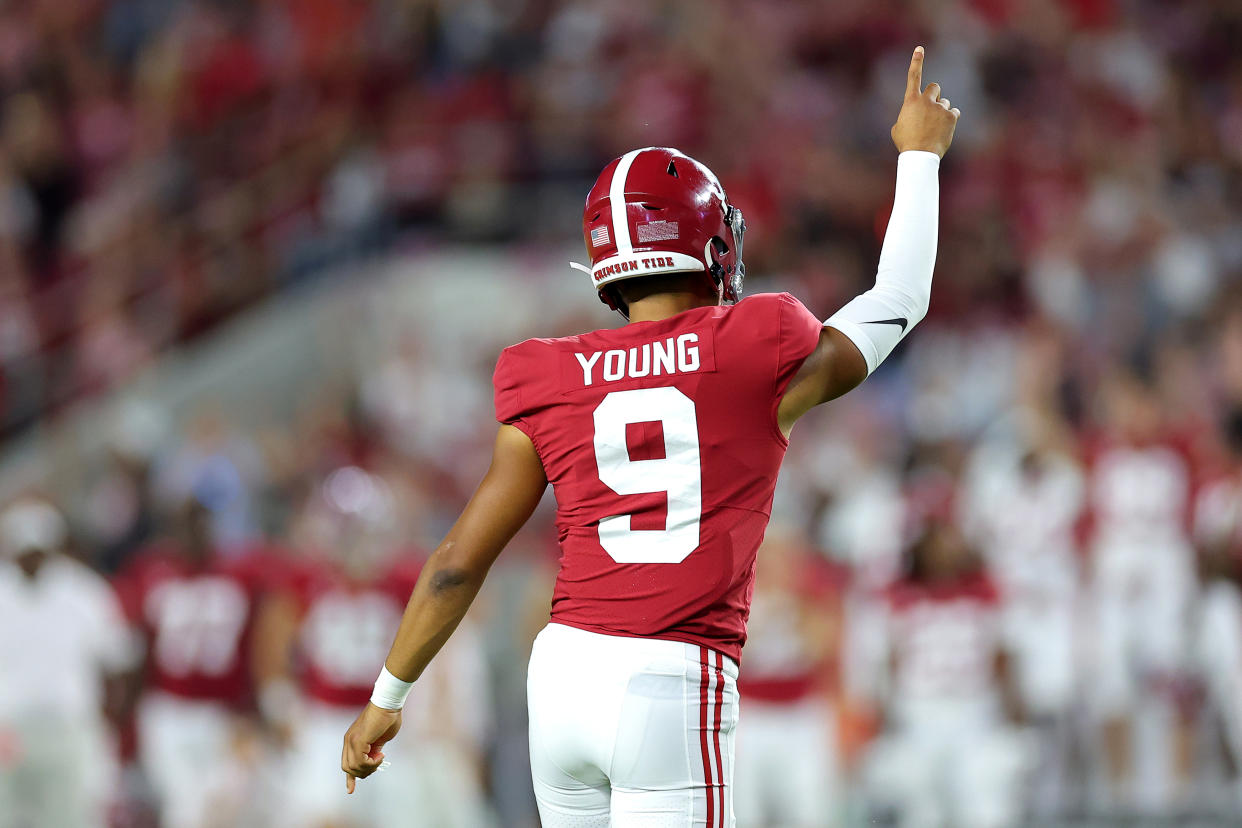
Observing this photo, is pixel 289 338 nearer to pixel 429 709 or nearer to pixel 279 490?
pixel 279 490

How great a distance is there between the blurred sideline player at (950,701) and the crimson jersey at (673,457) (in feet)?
16.9

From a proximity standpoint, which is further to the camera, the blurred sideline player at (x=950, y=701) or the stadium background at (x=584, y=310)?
the stadium background at (x=584, y=310)

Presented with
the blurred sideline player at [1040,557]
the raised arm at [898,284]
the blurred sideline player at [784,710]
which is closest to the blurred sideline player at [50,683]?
the blurred sideline player at [784,710]

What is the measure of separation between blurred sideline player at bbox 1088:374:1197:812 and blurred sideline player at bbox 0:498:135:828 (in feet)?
17.9

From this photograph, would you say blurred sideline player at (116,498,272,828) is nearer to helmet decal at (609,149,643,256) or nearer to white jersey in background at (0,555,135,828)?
white jersey in background at (0,555,135,828)

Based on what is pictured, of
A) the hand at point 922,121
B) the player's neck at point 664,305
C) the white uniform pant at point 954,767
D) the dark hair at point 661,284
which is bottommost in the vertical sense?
the white uniform pant at point 954,767

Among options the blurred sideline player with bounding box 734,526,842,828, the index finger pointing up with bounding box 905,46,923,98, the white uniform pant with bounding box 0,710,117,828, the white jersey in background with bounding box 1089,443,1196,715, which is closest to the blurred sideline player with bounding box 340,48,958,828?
the index finger pointing up with bounding box 905,46,923,98

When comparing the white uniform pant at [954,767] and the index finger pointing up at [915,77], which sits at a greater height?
the index finger pointing up at [915,77]

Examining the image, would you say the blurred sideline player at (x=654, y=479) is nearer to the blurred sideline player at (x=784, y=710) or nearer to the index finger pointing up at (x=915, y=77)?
the index finger pointing up at (x=915, y=77)

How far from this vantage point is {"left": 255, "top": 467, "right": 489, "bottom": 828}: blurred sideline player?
8.30 m

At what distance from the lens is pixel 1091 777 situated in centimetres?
852

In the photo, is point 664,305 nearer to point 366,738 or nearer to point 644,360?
point 644,360

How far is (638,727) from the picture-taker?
3.01 m

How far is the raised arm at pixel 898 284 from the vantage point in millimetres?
3111
